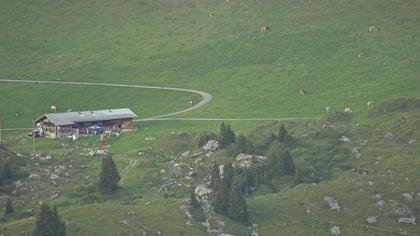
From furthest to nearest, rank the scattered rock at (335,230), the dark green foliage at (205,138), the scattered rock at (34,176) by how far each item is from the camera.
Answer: the dark green foliage at (205,138) < the scattered rock at (34,176) < the scattered rock at (335,230)

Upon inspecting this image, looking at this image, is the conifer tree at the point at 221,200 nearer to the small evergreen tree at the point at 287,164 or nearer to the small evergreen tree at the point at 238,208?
the small evergreen tree at the point at 238,208

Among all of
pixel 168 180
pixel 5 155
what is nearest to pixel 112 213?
pixel 168 180

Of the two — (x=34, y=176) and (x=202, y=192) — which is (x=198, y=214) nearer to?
(x=202, y=192)

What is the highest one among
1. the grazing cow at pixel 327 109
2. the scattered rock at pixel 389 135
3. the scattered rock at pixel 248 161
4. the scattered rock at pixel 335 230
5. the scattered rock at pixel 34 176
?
the grazing cow at pixel 327 109

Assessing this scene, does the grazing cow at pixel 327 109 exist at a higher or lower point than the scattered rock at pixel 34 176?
higher

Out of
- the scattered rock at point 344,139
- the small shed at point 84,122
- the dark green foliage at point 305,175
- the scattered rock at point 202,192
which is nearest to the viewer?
the scattered rock at point 202,192

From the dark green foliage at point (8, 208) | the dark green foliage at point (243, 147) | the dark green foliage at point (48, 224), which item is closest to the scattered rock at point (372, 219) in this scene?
the dark green foliage at point (243, 147)

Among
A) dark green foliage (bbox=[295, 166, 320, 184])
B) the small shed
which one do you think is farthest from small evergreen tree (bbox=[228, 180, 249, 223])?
the small shed
